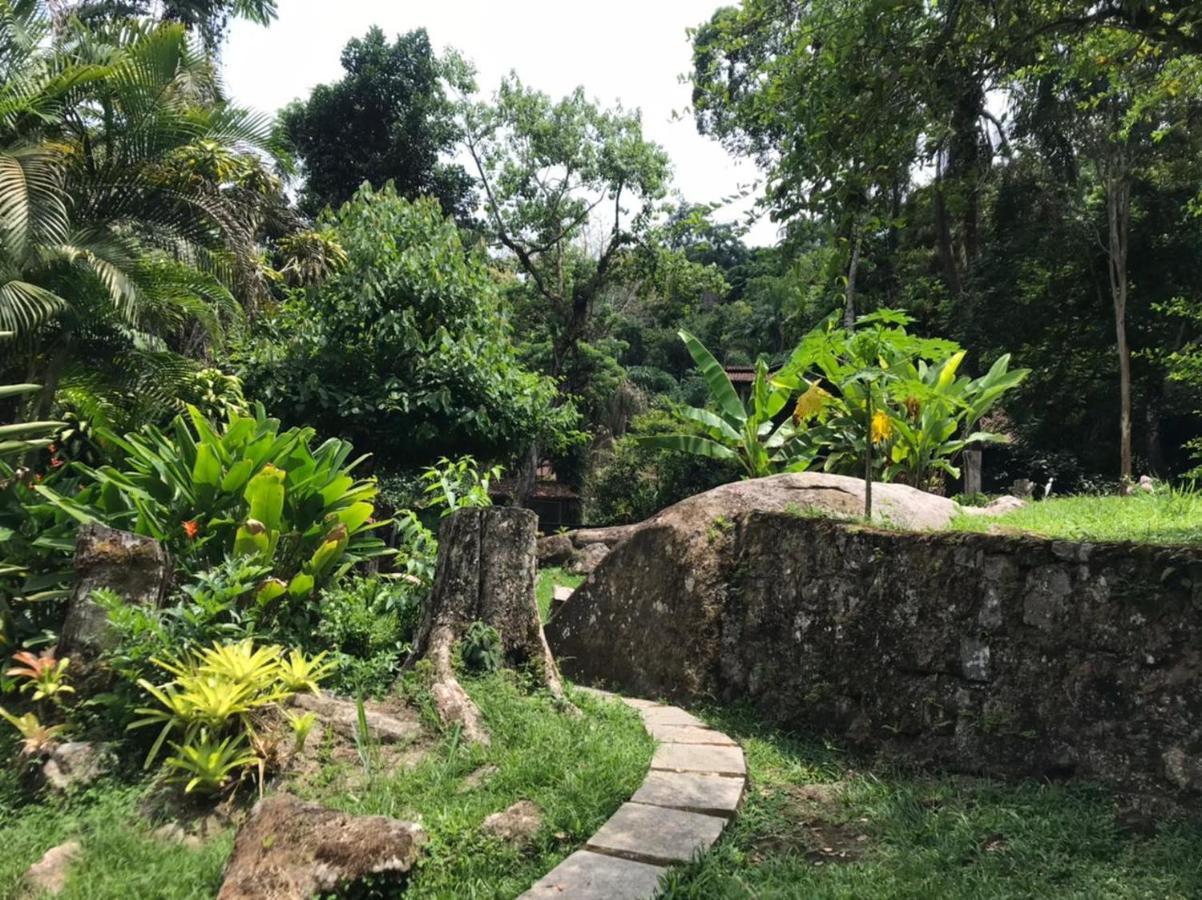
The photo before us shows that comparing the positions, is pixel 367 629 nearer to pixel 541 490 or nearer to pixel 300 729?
pixel 300 729

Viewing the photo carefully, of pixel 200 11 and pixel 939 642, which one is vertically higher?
pixel 200 11

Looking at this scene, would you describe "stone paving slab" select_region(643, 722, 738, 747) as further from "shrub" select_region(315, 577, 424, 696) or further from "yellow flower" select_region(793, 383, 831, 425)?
"yellow flower" select_region(793, 383, 831, 425)

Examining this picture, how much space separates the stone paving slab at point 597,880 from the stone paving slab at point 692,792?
21.4 inches

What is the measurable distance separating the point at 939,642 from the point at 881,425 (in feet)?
12.5

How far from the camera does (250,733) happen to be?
140 inches

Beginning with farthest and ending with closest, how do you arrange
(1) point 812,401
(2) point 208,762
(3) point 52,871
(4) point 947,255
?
(4) point 947,255 < (1) point 812,401 < (2) point 208,762 < (3) point 52,871

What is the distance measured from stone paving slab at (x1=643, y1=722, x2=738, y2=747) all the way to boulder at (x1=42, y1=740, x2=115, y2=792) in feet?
8.41

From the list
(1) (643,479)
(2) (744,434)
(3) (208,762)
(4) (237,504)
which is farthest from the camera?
(1) (643,479)

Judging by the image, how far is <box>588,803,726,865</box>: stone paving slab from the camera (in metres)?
2.93

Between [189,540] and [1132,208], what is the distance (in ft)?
55.5

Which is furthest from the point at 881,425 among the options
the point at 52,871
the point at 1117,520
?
the point at 52,871

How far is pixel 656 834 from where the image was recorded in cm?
308

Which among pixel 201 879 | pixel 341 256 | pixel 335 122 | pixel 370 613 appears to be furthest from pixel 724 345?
pixel 201 879

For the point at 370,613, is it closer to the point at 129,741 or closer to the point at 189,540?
the point at 189,540
